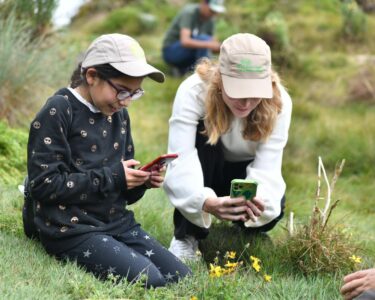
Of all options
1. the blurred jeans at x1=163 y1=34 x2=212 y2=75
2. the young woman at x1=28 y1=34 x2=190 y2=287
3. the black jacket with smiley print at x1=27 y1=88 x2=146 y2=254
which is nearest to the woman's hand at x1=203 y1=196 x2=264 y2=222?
the young woman at x1=28 y1=34 x2=190 y2=287

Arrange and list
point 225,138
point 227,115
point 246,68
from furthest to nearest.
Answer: point 225,138 < point 227,115 < point 246,68

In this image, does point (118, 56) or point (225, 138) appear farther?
point (225, 138)

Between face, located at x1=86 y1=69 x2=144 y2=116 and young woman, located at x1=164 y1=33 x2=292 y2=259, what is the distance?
0.54 metres

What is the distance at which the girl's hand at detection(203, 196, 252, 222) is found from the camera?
367 centimetres

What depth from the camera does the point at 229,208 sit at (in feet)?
12.1

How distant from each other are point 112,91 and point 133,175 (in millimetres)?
420

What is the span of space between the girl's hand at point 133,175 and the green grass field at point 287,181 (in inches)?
19.0

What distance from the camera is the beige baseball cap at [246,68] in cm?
362

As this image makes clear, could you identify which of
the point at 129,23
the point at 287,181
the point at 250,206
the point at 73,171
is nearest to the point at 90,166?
the point at 73,171

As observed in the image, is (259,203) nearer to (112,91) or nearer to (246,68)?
(246,68)

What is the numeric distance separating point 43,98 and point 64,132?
9.43 ft

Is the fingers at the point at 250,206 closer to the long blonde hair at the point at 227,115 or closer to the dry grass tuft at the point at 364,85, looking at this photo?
the long blonde hair at the point at 227,115

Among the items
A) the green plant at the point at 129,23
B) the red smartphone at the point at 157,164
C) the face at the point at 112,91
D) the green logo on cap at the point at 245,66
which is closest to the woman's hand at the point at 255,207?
the red smartphone at the point at 157,164

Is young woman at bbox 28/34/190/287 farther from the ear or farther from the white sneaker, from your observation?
the white sneaker
